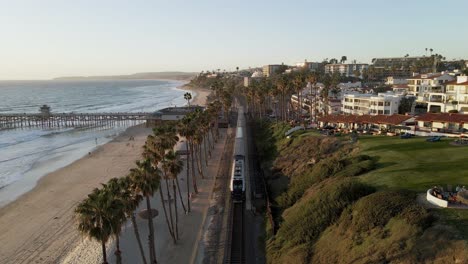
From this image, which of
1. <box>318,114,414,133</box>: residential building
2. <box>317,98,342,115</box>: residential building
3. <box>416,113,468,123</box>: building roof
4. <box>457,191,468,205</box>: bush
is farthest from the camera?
<box>317,98,342,115</box>: residential building

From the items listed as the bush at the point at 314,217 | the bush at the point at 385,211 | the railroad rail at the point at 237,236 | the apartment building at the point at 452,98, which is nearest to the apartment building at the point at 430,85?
the apartment building at the point at 452,98

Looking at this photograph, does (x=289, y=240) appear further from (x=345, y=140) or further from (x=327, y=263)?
(x=345, y=140)

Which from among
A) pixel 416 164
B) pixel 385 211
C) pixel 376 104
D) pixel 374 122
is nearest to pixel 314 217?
pixel 385 211

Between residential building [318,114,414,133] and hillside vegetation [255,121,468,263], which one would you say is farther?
residential building [318,114,414,133]

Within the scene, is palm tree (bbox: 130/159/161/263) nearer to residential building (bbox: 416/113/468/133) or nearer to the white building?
residential building (bbox: 416/113/468/133)

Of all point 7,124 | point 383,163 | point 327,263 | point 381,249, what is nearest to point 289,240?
point 327,263

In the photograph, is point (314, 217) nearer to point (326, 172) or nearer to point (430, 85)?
point (326, 172)

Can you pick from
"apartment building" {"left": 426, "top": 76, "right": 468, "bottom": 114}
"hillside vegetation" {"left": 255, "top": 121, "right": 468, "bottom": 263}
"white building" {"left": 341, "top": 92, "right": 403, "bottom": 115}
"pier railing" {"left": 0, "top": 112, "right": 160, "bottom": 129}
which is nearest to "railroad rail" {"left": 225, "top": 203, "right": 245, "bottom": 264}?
"hillside vegetation" {"left": 255, "top": 121, "right": 468, "bottom": 263}
